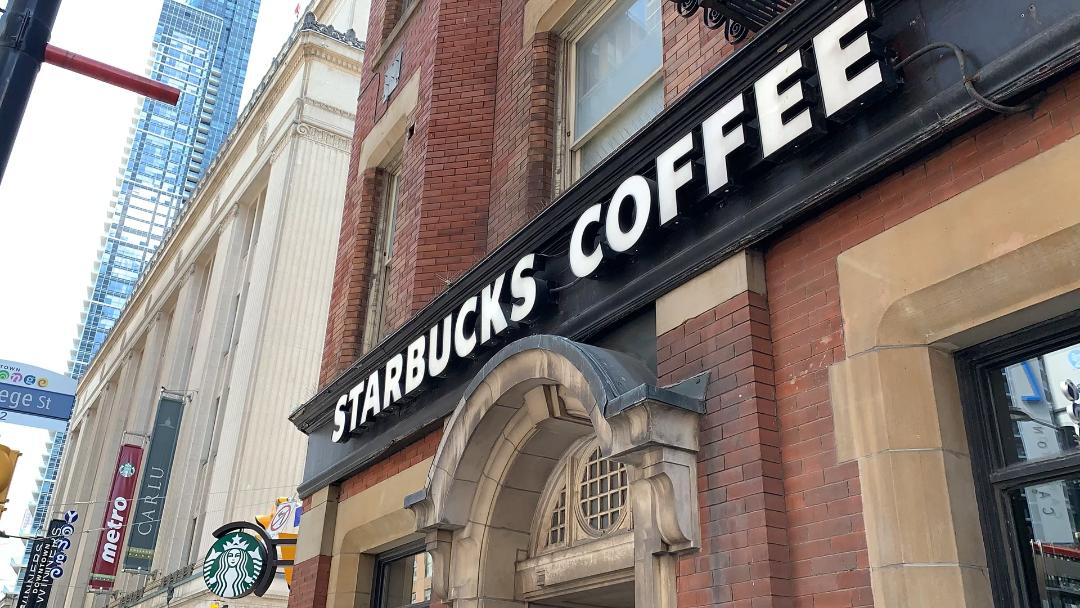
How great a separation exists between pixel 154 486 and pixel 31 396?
21.9 m

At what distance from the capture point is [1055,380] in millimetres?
4027

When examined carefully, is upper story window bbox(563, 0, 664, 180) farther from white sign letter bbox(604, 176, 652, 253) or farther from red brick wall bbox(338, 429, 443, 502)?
red brick wall bbox(338, 429, 443, 502)

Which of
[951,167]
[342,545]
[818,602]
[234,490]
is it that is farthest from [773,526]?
[234,490]

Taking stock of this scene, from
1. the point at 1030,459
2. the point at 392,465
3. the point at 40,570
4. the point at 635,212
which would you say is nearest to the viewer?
the point at 1030,459

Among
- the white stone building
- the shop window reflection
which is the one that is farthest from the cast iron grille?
the white stone building

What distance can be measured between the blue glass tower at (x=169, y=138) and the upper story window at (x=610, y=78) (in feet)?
490

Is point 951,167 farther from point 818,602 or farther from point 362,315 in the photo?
point 362,315

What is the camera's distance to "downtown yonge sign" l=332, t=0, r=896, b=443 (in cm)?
464

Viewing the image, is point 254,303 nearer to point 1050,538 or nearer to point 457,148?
point 457,148

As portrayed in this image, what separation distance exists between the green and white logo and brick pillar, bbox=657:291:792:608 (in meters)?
8.17

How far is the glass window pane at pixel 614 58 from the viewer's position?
7832 millimetres

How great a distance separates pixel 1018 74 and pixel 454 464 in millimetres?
4614

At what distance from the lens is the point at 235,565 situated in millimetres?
11680

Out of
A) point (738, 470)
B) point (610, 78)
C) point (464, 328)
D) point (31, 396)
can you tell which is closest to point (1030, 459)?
point (738, 470)
